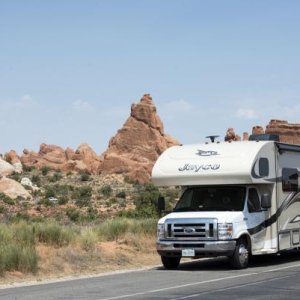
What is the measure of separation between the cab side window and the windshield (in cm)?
23

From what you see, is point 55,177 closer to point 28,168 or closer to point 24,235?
point 28,168

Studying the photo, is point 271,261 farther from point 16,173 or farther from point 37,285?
point 16,173

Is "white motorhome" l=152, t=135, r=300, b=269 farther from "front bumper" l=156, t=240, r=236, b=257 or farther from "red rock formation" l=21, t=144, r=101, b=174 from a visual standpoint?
"red rock formation" l=21, t=144, r=101, b=174

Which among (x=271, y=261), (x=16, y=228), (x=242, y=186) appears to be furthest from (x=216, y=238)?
(x=16, y=228)

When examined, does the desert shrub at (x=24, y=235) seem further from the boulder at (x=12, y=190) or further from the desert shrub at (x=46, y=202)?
the boulder at (x=12, y=190)

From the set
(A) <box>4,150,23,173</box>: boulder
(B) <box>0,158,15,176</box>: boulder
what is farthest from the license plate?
(A) <box>4,150,23,173</box>: boulder

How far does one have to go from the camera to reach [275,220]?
1922 centimetres

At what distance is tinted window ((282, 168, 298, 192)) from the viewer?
64.1 feet

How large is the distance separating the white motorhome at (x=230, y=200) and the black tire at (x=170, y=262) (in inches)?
1.1

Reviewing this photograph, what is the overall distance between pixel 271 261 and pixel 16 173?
7415 centimetres

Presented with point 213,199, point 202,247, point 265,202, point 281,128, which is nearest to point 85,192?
point 213,199

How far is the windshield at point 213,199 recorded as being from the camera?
1867 cm

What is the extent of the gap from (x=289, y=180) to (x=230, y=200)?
2066 millimetres

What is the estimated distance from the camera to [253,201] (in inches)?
746
